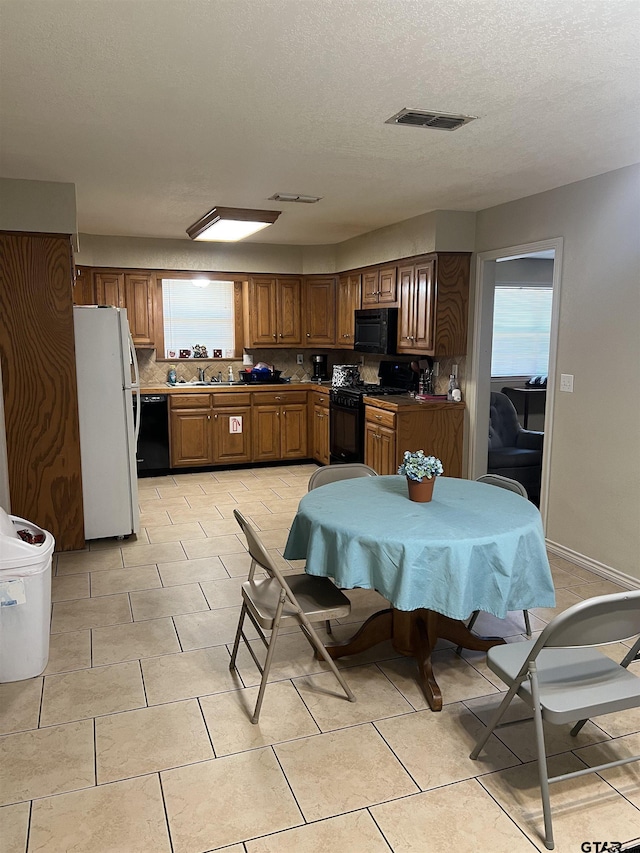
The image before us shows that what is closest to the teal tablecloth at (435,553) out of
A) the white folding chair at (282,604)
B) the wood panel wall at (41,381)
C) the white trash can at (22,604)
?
the white folding chair at (282,604)

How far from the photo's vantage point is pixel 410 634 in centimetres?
309

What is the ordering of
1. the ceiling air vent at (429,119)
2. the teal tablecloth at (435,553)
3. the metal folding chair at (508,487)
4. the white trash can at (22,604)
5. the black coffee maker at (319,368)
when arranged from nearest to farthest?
the teal tablecloth at (435,553) → the white trash can at (22,604) → the ceiling air vent at (429,119) → the metal folding chair at (508,487) → the black coffee maker at (319,368)

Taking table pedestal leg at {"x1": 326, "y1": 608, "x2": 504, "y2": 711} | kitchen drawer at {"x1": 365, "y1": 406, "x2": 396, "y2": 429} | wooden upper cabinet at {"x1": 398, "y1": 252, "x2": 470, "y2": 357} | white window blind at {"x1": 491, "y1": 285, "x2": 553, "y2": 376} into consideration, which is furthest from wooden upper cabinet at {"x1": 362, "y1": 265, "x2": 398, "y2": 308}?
table pedestal leg at {"x1": 326, "y1": 608, "x2": 504, "y2": 711}

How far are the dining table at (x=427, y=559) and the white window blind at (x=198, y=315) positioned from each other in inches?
191

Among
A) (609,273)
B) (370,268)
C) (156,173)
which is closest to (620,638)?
(609,273)

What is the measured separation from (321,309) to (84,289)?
8.73ft

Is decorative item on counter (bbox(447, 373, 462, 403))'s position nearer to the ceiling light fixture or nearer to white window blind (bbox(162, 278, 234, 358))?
the ceiling light fixture

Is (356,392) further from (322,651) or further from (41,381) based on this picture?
(322,651)

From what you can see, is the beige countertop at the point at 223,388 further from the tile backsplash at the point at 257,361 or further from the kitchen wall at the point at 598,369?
the kitchen wall at the point at 598,369

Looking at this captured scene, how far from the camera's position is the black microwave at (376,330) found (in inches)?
244

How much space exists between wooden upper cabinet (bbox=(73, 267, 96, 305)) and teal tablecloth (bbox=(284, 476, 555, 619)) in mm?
4917

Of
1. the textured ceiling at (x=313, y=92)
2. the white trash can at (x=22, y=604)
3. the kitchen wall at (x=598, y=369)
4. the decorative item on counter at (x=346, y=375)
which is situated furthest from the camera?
the decorative item on counter at (x=346, y=375)

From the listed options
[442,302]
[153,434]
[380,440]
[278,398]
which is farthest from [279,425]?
[442,302]

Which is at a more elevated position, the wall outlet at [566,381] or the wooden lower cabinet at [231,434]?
the wall outlet at [566,381]
